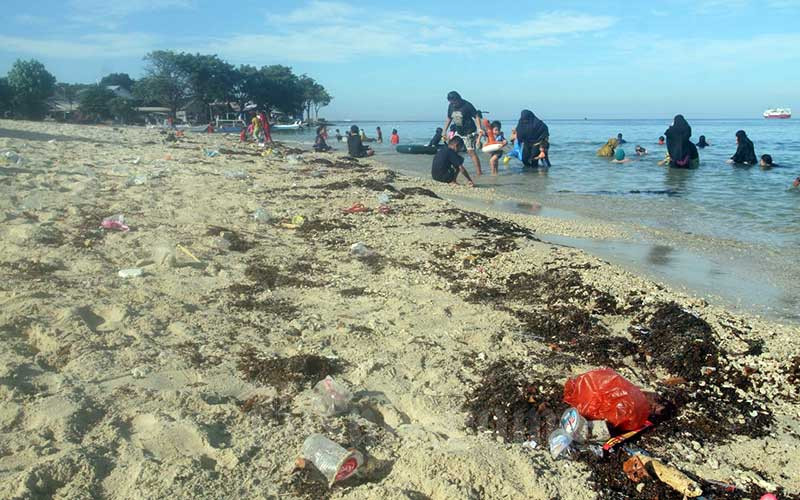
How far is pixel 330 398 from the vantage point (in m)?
2.83

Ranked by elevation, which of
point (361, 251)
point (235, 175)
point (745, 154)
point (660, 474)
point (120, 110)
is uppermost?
point (120, 110)

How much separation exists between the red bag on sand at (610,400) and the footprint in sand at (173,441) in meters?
1.65

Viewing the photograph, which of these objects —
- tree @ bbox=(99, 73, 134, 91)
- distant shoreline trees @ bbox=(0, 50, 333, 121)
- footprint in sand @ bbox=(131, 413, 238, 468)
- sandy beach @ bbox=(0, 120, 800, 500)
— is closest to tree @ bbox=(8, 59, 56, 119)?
distant shoreline trees @ bbox=(0, 50, 333, 121)

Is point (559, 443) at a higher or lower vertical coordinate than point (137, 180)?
lower

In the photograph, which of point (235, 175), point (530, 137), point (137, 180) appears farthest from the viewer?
point (530, 137)

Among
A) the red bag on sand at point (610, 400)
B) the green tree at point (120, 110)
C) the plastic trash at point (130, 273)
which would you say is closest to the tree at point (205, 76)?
the green tree at point (120, 110)

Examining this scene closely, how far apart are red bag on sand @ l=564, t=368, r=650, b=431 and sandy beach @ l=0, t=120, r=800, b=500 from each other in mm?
108

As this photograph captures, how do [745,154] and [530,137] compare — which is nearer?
[530,137]

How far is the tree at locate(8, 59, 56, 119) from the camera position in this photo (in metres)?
43.7

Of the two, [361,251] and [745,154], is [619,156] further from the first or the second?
[361,251]

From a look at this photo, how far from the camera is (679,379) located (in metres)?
3.24

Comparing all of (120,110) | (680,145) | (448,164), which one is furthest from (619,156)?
(120,110)

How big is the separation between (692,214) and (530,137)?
6823mm

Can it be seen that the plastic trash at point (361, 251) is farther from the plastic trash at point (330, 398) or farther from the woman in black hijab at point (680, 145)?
the woman in black hijab at point (680, 145)
